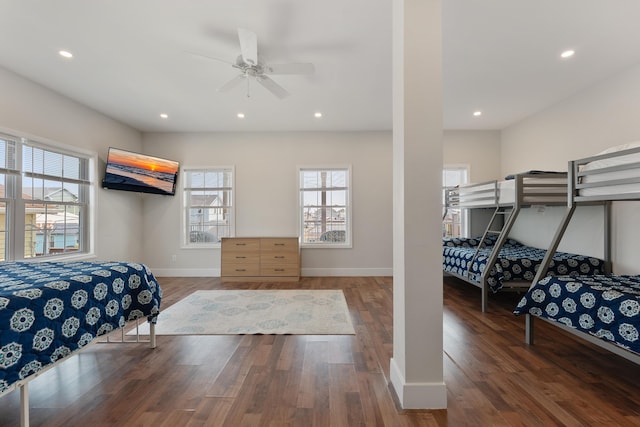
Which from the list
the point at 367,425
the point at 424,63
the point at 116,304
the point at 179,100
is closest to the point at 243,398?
the point at 367,425

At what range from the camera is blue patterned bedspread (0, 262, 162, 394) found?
4.47 feet

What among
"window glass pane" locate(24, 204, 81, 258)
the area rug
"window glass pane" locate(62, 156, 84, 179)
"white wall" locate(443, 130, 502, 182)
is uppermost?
"white wall" locate(443, 130, 502, 182)

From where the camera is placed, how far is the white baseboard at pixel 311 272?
5.22 metres

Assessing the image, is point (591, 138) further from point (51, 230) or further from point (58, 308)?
point (51, 230)

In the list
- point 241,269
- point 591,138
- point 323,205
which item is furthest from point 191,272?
point 591,138

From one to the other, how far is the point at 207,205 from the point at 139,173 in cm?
124

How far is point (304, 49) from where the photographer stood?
2693mm

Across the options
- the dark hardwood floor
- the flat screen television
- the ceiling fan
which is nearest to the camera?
the dark hardwood floor

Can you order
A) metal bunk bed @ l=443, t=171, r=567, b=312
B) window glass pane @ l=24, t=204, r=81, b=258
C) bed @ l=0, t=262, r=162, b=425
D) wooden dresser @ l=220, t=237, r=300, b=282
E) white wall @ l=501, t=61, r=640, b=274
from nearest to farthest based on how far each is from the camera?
bed @ l=0, t=262, r=162, b=425 → white wall @ l=501, t=61, r=640, b=274 → metal bunk bed @ l=443, t=171, r=567, b=312 → window glass pane @ l=24, t=204, r=81, b=258 → wooden dresser @ l=220, t=237, r=300, b=282

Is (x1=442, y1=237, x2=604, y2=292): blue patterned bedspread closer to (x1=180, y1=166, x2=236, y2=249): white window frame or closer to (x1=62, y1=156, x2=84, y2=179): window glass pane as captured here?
(x1=180, y1=166, x2=236, y2=249): white window frame

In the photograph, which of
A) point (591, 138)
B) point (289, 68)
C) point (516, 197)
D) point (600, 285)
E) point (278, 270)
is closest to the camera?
point (600, 285)

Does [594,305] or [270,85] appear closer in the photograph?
[594,305]

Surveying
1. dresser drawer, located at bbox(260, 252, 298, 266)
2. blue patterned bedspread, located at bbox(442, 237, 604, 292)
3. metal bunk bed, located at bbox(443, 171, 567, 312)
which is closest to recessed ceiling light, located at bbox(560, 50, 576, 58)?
metal bunk bed, located at bbox(443, 171, 567, 312)

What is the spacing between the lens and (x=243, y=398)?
1.71 meters
